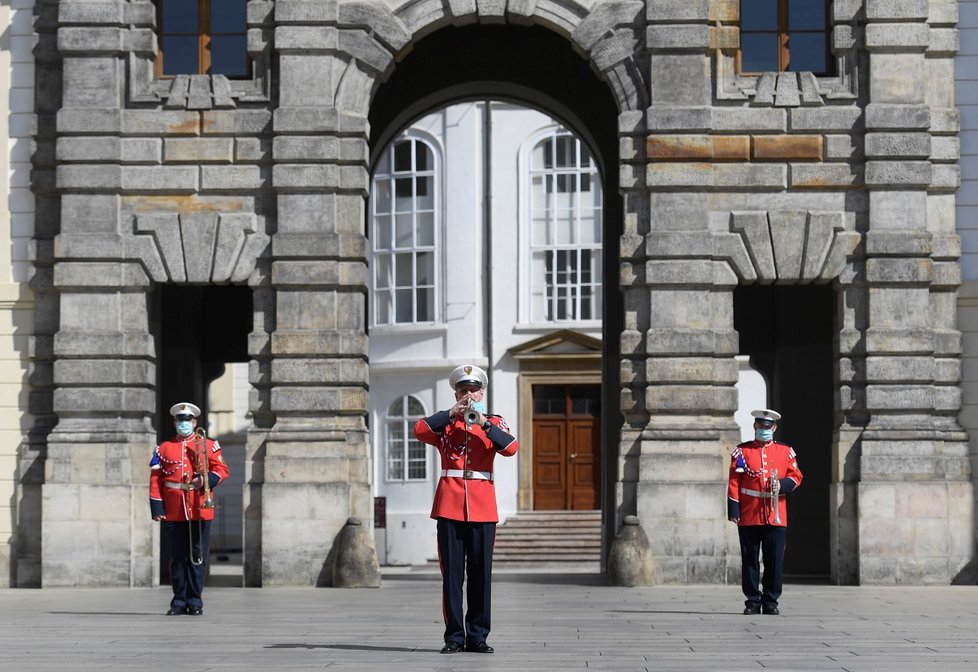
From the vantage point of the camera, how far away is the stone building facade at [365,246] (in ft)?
72.9

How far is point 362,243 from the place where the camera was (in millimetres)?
22859

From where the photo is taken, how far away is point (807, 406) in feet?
88.8

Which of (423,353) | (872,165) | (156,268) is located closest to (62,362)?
(156,268)

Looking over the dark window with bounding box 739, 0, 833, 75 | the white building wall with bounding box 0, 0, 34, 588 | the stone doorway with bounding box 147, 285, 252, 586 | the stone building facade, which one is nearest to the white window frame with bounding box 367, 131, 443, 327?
the stone doorway with bounding box 147, 285, 252, 586

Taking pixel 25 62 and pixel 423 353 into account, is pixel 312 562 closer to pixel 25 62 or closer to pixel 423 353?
pixel 25 62

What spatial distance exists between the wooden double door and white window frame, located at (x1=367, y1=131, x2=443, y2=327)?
3763mm

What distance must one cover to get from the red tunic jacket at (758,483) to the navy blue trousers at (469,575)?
4434 millimetres

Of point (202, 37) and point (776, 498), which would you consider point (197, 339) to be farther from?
point (776, 498)

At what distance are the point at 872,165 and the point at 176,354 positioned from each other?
33.9 feet

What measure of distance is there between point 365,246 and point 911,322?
259 inches

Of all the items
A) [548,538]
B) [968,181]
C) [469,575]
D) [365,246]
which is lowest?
[548,538]

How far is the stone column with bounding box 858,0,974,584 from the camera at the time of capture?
21984mm

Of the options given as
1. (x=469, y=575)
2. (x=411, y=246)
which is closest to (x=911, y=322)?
(x=469, y=575)

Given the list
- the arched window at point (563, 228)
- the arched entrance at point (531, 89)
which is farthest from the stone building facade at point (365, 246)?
the arched window at point (563, 228)
